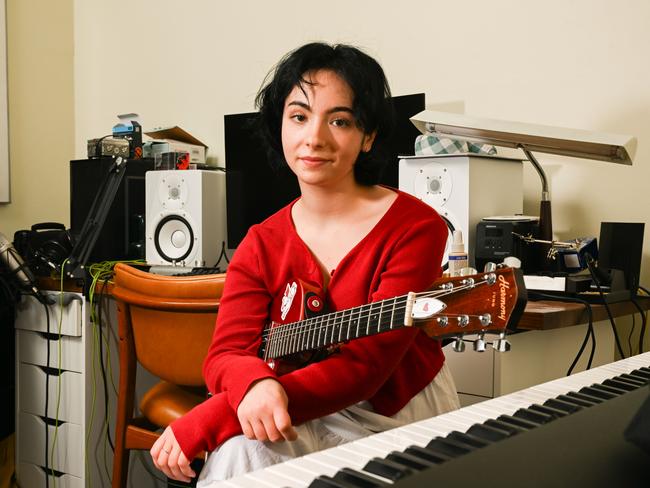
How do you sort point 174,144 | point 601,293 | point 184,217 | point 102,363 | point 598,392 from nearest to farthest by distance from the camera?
point 598,392
point 601,293
point 102,363
point 184,217
point 174,144

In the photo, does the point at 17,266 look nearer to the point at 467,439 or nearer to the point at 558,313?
the point at 558,313

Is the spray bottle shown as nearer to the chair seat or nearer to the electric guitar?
the electric guitar

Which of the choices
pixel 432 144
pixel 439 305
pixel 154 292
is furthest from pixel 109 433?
pixel 439 305

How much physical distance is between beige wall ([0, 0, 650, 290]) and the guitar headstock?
125 cm

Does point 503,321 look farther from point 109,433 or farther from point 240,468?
point 109,433

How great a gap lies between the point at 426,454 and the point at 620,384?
0.32 meters

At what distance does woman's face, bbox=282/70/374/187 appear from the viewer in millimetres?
1200

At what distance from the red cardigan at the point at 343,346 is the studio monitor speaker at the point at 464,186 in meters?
0.63

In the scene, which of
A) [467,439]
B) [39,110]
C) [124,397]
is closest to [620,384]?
[467,439]

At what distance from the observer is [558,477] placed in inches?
18.8

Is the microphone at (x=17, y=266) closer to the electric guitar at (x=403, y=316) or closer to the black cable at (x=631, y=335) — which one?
the electric guitar at (x=403, y=316)

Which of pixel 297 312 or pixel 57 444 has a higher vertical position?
pixel 297 312

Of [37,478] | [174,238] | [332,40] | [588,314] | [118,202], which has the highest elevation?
[332,40]

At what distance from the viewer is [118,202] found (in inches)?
103
